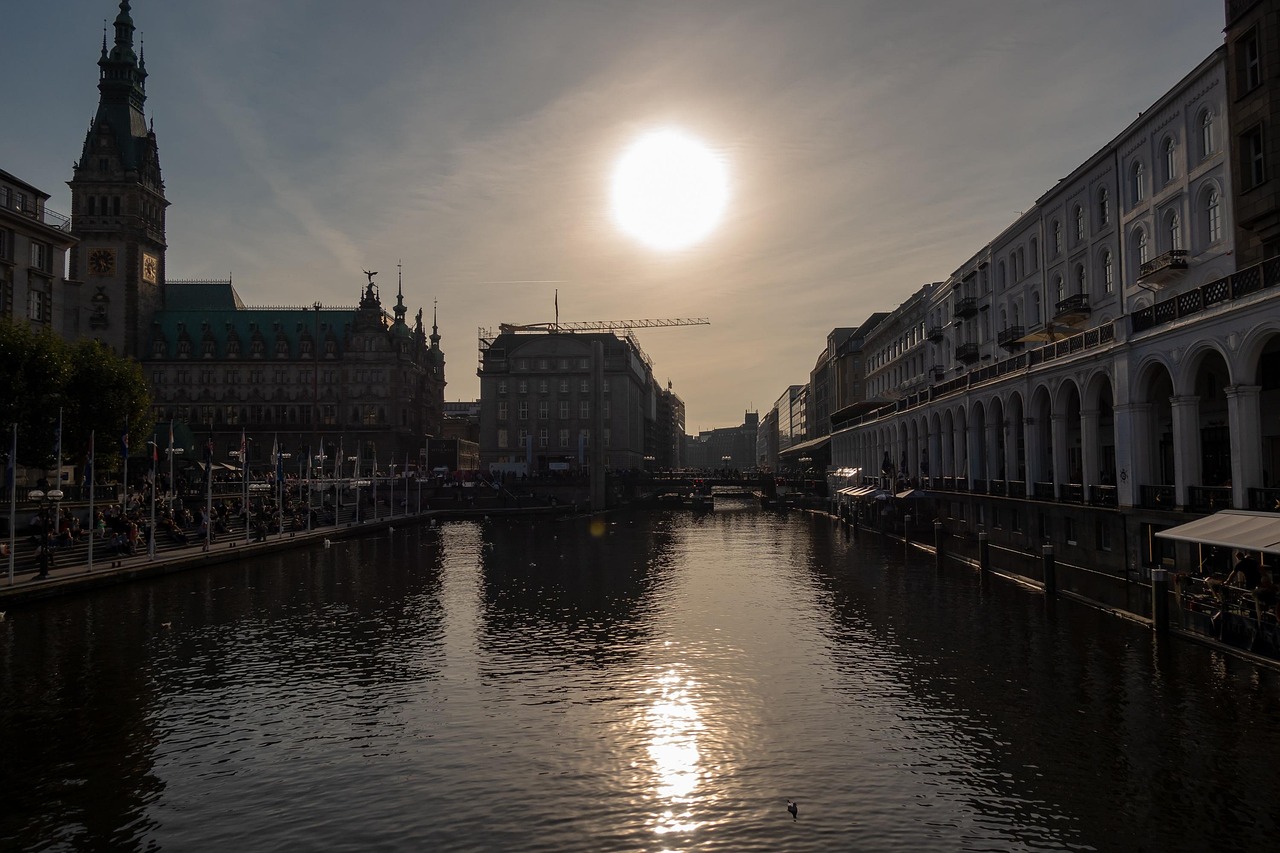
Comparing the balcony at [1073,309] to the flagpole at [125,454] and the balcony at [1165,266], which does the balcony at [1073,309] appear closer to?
the balcony at [1165,266]

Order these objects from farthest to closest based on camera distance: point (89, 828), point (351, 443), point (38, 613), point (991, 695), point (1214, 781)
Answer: point (351, 443) → point (38, 613) → point (991, 695) → point (1214, 781) → point (89, 828)

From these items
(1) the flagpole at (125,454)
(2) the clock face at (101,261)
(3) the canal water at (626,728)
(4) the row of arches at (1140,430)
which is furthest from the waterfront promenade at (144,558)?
(2) the clock face at (101,261)

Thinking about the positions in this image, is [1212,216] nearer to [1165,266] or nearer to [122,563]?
[1165,266]

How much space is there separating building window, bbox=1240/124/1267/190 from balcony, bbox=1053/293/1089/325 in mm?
15748

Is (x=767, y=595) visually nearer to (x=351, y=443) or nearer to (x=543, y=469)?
(x=543, y=469)

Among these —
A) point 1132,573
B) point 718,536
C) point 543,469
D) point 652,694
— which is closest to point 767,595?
point 1132,573

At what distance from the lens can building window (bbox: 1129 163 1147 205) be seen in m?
47.2

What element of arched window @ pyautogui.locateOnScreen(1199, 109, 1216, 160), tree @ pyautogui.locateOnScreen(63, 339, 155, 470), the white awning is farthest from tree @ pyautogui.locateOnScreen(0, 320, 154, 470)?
arched window @ pyautogui.locateOnScreen(1199, 109, 1216, 160)

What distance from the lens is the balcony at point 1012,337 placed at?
62.4 meters

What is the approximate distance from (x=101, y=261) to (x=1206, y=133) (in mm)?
154668

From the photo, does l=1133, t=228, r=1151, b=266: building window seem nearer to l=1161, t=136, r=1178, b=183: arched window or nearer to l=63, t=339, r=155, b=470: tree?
l=1161, t=136, r=1178, b=183: arched window

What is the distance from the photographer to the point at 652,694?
80.6 feet

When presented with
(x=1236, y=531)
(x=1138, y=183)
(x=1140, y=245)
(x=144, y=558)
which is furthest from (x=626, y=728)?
(x=1138, y=183)

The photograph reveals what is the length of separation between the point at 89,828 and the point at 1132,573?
38865 millimetres
